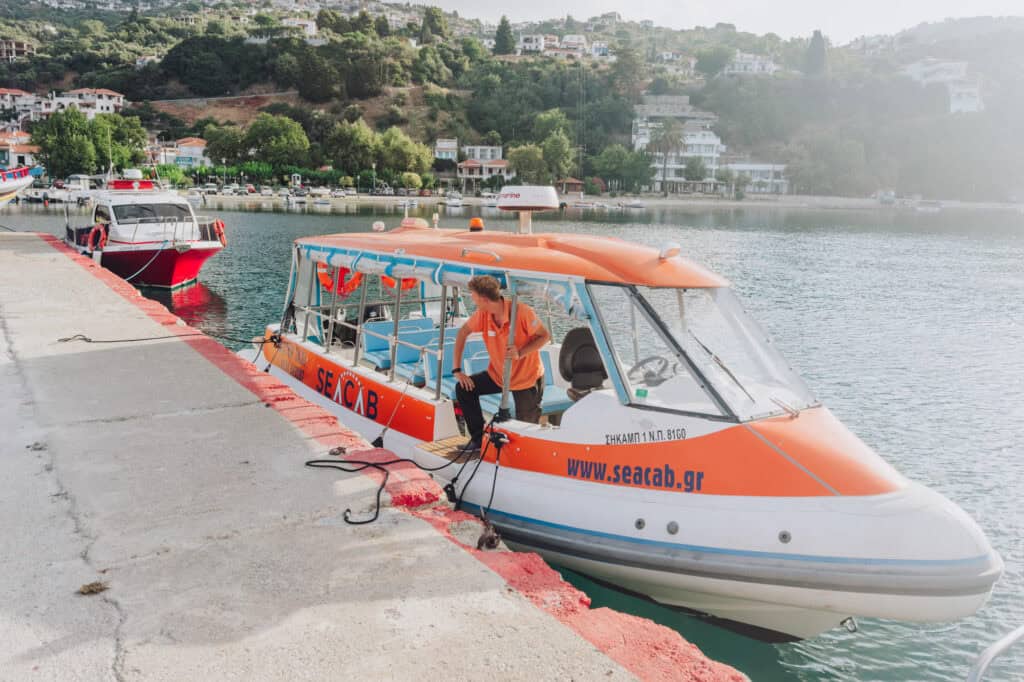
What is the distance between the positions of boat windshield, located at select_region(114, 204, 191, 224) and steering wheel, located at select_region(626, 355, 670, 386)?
27.5m

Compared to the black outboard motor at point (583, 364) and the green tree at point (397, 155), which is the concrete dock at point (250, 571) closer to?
the black outboard motor at point (583, 364)

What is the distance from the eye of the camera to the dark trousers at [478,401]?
7.72m

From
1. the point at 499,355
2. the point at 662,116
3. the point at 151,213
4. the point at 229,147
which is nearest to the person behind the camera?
the point at 499,355

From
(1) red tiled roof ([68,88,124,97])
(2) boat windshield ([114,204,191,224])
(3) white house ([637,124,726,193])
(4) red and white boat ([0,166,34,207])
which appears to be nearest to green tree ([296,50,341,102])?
(1) red tiled roof ([68,88,124,97])

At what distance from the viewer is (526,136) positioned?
177 meters

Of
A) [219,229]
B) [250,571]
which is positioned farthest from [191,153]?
[250,571]

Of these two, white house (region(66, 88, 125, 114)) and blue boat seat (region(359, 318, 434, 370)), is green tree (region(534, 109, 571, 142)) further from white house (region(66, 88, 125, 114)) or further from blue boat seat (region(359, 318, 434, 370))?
blue boat seat (region(359, 318, 434, 370))

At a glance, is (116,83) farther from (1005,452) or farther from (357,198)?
(1005,452)

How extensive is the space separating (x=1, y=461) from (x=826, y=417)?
7071 millimetres

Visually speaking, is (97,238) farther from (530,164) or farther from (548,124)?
(548,124)

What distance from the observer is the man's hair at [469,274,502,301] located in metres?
7.34

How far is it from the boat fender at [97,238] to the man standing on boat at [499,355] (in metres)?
25.7

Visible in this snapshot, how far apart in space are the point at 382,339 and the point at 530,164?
140 metres

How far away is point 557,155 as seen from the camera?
148750 mm
